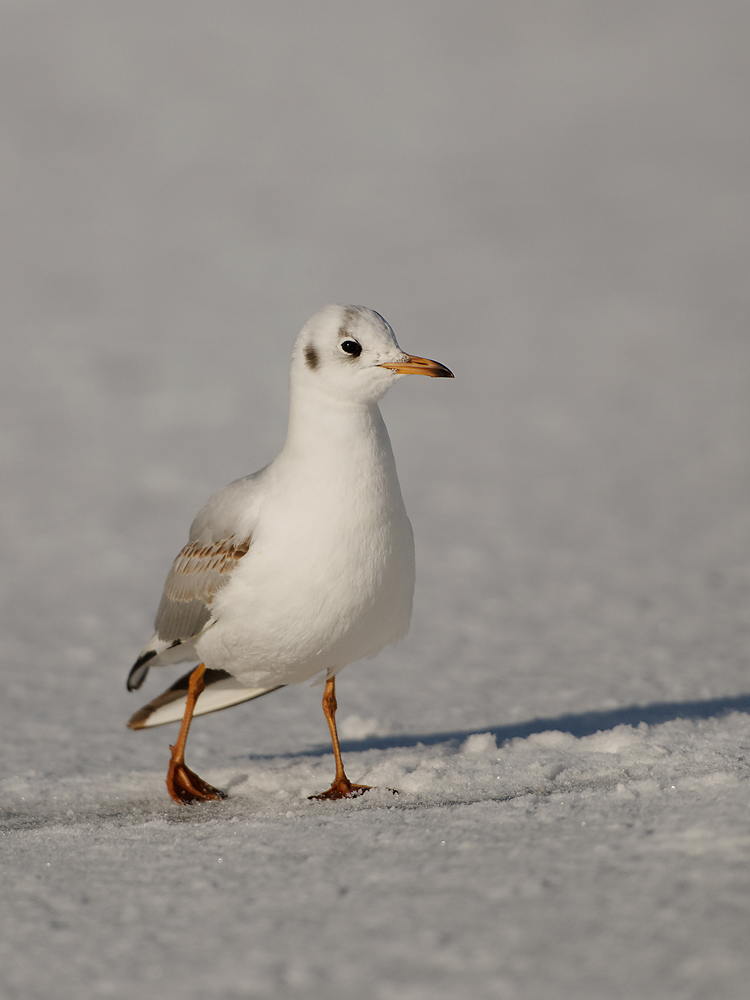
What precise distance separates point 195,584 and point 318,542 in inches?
28.9

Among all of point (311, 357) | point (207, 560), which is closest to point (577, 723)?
point (207, 560)

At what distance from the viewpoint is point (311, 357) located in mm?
4273

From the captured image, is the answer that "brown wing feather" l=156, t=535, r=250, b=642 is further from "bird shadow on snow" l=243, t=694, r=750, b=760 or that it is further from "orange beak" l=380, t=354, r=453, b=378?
"bird shadow on snow" l=243, t=694, r=750, b=760

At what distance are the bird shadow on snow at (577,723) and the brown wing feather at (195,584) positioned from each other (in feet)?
3.35

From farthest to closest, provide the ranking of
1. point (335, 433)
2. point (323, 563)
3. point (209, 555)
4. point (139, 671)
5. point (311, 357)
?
point (139, 671)
point (209, 555)
point (311, 357)
point (335, 433)
point (323, 563)

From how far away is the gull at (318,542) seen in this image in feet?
13.1

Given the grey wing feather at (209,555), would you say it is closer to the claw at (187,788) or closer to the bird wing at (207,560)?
the bird wing at (207,560)

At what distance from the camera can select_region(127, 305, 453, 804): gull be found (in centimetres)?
400

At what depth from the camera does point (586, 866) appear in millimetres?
2924

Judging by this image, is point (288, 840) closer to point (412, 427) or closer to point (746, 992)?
point (746, 992)

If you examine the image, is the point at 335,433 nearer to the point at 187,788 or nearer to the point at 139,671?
the point at 187,788

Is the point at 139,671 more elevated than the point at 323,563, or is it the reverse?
the point at 323,563

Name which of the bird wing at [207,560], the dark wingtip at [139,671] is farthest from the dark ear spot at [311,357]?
the dark wingtip at [139,671]

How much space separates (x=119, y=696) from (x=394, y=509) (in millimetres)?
3053
